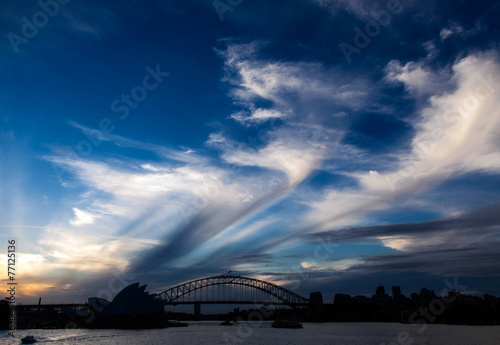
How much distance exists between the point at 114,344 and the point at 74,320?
67226mm

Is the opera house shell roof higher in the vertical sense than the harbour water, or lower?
higher

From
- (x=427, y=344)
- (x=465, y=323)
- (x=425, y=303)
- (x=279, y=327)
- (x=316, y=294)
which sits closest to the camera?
(x=427, y=344)

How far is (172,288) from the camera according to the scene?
169m

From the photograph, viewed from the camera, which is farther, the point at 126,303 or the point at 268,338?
the point at 126,303

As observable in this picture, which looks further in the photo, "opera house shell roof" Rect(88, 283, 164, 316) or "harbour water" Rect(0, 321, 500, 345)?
"opera house shell roof" Rect(88, 283, 164, 316)

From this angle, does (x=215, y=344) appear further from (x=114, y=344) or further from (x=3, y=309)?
(x=3, y=309)

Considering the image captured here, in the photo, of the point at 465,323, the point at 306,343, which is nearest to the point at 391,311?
the point at 465,323

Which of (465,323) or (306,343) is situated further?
(465,323)

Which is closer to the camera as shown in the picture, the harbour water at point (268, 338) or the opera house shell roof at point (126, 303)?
the harbour water at point (268, 338)

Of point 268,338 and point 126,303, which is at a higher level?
point 126,303

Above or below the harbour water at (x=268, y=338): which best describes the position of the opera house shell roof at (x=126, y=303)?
above

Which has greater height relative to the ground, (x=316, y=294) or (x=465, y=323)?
(x=316, y=294)

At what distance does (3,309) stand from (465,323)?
161844mm

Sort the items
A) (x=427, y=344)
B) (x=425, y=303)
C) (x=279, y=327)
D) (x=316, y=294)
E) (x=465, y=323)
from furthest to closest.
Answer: (x=425, y=303) → (x=316, y=294) → (x=465, y=323) → (x=279, y=327) → (x=427, y=344)
